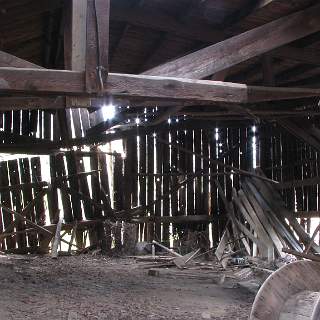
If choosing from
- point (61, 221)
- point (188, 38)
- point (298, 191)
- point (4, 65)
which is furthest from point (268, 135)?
point (4, 65)

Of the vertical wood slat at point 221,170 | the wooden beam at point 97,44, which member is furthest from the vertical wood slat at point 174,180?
the wooden beam at point 97,44

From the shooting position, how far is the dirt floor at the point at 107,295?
4973mm

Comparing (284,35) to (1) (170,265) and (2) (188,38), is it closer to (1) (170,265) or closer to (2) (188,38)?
(2) (188,38)

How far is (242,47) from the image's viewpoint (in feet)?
13.7

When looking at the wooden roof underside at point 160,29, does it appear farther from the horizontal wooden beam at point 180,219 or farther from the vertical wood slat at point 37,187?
the horizontal wooden beam at point 180,219

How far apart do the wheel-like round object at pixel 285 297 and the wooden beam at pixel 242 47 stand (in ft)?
5.83

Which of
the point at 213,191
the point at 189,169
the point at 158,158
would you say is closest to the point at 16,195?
the point at 158,158

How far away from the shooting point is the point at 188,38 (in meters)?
5.07

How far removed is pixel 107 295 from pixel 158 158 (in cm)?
526

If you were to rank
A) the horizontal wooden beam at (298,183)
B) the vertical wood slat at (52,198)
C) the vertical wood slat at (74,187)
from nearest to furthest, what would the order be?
the horizontal wooden beam at (298,183) < the vertical wood slat at (52,198) < the vertical wood slat at (74,187)

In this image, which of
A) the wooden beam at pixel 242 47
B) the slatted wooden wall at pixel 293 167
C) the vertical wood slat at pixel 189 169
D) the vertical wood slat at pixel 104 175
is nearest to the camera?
the wooden beam at pixel 242 47

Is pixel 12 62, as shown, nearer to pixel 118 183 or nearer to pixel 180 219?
pixel 118 183

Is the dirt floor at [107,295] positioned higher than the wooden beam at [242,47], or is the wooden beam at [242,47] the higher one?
the wooden beam at [242,47]

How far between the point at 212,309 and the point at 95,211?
5491 millimetres
